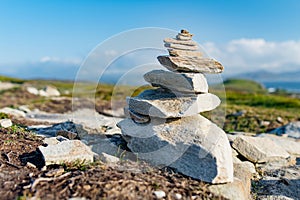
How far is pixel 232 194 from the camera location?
5.98 m

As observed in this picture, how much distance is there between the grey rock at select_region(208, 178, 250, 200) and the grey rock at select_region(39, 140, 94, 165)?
2.52 m

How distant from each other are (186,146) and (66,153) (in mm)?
2421

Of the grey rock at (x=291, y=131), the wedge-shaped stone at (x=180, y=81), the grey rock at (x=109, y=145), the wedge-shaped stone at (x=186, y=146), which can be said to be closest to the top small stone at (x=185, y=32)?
the wedge-shaped stone at (x=180, y=81)

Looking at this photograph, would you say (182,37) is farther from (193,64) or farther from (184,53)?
(193,64)

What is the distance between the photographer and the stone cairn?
20.5 ft

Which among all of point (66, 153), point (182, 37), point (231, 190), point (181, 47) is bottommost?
point (231, 190)

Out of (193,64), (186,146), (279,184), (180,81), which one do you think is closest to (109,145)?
(186,146)

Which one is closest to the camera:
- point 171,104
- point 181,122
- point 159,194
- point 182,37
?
point 159,194

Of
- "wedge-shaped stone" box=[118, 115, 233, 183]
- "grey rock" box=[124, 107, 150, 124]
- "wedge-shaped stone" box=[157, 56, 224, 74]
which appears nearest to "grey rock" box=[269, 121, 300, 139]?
"wedge-shaped stone" box=[157, 56, 224, 74]

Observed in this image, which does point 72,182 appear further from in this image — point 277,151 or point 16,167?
point 277,151

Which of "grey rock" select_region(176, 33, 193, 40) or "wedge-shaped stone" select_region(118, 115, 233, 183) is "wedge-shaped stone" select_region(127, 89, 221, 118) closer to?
"wedge-shaped stone" select_region(118, 115, 233, 183)

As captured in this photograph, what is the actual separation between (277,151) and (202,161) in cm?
446

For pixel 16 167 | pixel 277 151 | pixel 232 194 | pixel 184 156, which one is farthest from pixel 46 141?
pixel 277 151

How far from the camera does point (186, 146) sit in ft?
21.3
